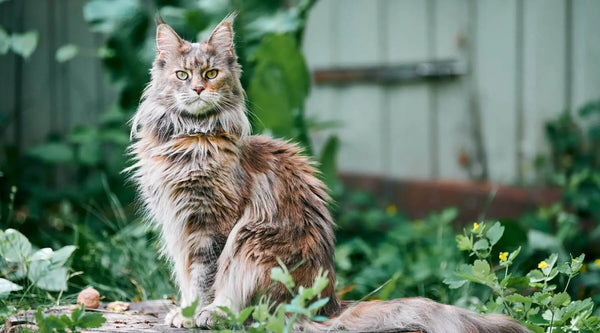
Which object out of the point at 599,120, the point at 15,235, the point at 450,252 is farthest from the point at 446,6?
the point at 15,235

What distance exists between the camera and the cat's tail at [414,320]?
7.68ft

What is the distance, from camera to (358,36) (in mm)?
5852

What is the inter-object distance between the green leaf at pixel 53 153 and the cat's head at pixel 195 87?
2.67m

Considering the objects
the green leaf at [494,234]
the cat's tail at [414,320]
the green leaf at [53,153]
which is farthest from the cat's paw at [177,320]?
the green leaf at [53,153]

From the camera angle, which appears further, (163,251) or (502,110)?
(502,110)

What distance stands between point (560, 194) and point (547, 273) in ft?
8.59

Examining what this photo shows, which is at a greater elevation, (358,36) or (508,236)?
(358,36)

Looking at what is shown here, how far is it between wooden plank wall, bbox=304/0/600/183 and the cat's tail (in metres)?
3.00

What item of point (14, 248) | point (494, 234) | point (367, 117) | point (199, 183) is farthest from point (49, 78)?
point (494, 234)

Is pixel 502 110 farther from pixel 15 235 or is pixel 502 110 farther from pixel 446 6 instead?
pixel 15 235

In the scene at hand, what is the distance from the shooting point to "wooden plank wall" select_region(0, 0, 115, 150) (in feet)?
19.2

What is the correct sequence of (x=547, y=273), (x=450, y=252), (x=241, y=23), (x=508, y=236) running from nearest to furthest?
1. (x=547, y=273)
2. (x=508, y=236)
3. (x=450, y=252)
4. (x=241, y=23)

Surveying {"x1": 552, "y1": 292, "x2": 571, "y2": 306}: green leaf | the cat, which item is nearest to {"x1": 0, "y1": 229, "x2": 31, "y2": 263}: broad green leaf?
the cat

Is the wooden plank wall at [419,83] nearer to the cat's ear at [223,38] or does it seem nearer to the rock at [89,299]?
the cat's ear at [223,38]
